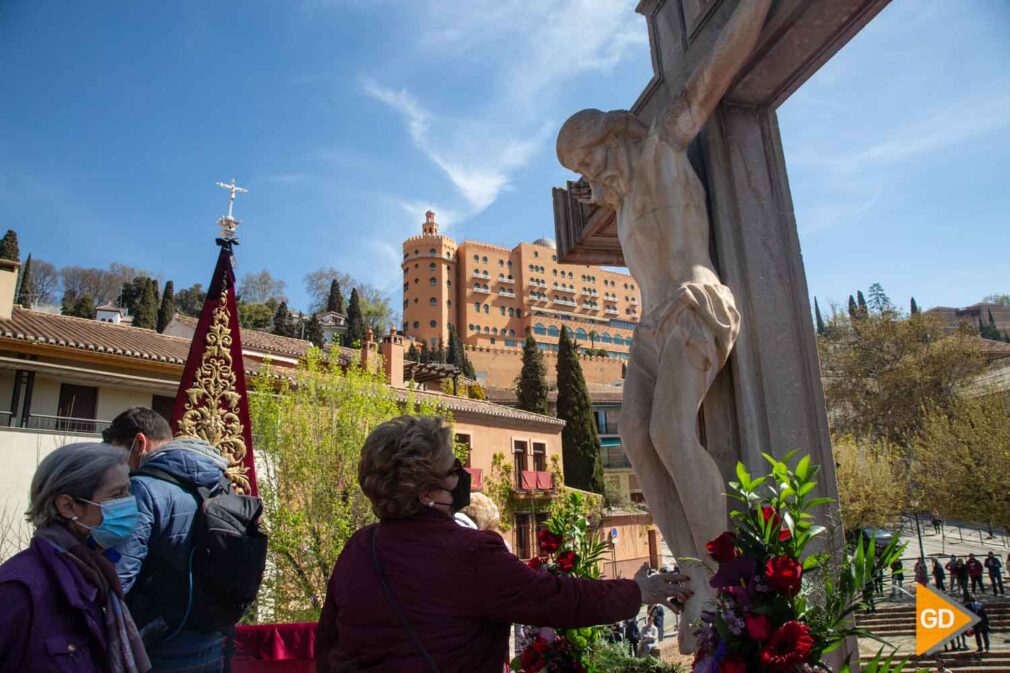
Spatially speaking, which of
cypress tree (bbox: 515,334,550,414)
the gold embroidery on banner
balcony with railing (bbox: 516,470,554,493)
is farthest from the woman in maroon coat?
cypress tree (bbox: 515,334,550,414)

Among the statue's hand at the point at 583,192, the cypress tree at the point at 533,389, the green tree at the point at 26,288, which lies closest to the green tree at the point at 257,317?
the green tree at the point at 26,288

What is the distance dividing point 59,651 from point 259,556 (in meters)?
0.88

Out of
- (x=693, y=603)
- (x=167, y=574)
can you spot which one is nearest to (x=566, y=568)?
(x=693, y=603)

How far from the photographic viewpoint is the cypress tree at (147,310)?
168 feet

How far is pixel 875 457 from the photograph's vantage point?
26188 millimetres

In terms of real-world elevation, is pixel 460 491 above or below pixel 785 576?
above

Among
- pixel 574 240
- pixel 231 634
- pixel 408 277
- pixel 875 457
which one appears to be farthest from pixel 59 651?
pixel 408 277

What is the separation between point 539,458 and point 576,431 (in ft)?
19.0

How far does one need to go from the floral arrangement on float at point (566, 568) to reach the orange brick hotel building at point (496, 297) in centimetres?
8435

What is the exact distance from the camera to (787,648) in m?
1.56

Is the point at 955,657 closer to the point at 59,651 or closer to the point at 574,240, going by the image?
the point at 574,240

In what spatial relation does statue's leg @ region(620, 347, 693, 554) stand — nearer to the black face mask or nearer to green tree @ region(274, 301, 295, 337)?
the black face mask

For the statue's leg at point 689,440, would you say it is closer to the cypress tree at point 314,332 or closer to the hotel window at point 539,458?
the hotel window at point 539,458

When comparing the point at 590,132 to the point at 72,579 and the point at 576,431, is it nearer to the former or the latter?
the point at 72,579
